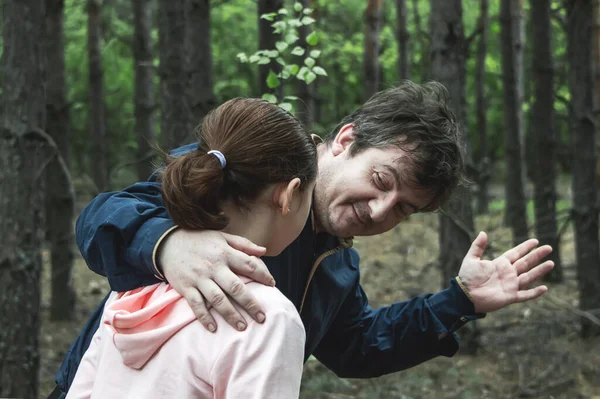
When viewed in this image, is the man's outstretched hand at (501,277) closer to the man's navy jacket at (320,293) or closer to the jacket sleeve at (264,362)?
the man's navy jacket at (320,293)

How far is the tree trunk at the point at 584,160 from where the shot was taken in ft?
24.9

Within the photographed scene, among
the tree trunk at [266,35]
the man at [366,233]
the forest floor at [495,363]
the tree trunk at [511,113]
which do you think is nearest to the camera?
the man at [366,233]

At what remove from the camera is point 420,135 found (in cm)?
263

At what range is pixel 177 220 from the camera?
1.96m

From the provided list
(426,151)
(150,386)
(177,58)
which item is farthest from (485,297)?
(177,58)

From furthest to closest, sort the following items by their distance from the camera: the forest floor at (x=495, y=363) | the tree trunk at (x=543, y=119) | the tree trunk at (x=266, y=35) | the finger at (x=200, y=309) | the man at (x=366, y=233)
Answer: the tree trunk at (x=543, y=119) → the forest floor at (x=495, y=363) → the tree trunk at (x=266, y=35) → the man at (x=366, y=233) → the finger at (x=200, y=309)

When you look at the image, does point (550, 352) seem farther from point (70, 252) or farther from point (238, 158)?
point (238, 158)

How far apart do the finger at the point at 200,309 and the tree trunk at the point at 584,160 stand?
6418 millimetres

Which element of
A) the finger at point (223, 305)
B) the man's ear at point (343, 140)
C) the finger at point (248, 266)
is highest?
the man's ear at point (343, 140)

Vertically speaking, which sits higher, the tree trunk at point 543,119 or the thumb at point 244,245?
the thumb at point 244,245

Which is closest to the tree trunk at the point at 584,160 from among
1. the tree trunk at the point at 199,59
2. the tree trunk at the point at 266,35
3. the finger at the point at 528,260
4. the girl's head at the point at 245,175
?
the tree trunk at the point at 266,35

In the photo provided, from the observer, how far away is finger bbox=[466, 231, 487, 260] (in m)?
2.59

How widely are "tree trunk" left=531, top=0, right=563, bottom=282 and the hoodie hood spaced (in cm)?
804

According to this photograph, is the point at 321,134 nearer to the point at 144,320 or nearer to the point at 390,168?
the point at 390,168
